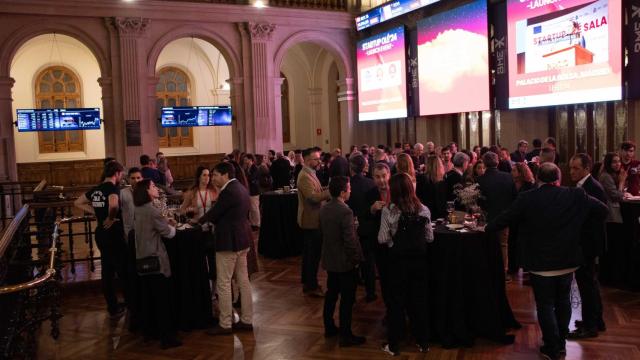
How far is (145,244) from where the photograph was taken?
462cm

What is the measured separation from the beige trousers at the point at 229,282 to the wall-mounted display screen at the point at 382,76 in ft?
31.1

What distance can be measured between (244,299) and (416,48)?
988 centimetres

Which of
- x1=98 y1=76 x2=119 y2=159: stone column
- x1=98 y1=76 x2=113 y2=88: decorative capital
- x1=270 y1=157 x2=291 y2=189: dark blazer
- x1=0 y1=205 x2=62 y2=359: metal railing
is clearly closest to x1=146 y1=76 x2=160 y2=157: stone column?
x1=98 y1=76 x2=119 y2=159: stone column

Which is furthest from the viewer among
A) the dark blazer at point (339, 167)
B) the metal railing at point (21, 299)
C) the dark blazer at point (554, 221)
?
the dark blazer at point (339, 167)

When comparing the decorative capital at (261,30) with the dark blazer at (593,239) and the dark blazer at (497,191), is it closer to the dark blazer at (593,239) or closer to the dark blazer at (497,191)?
the dark blazer at (497,191)

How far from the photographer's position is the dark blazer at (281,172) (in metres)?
9.98

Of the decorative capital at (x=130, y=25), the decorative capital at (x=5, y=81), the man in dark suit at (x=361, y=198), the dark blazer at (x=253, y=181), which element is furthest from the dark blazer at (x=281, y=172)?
the decorative capital at (x=5, y=81)

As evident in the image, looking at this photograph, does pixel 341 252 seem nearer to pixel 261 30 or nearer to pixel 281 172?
pixel 281 172

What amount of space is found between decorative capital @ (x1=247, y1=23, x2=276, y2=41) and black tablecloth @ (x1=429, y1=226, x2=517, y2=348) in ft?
36.2

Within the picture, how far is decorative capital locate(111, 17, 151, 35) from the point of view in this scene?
13.1 meters

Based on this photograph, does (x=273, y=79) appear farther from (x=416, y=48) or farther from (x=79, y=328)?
(x=79, y=328)

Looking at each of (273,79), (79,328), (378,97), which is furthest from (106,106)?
(79,328)

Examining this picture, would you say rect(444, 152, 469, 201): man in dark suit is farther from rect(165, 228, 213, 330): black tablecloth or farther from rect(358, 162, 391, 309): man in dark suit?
rect(165, 228, 213, 330): black tablecloth

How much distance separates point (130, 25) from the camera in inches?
521
